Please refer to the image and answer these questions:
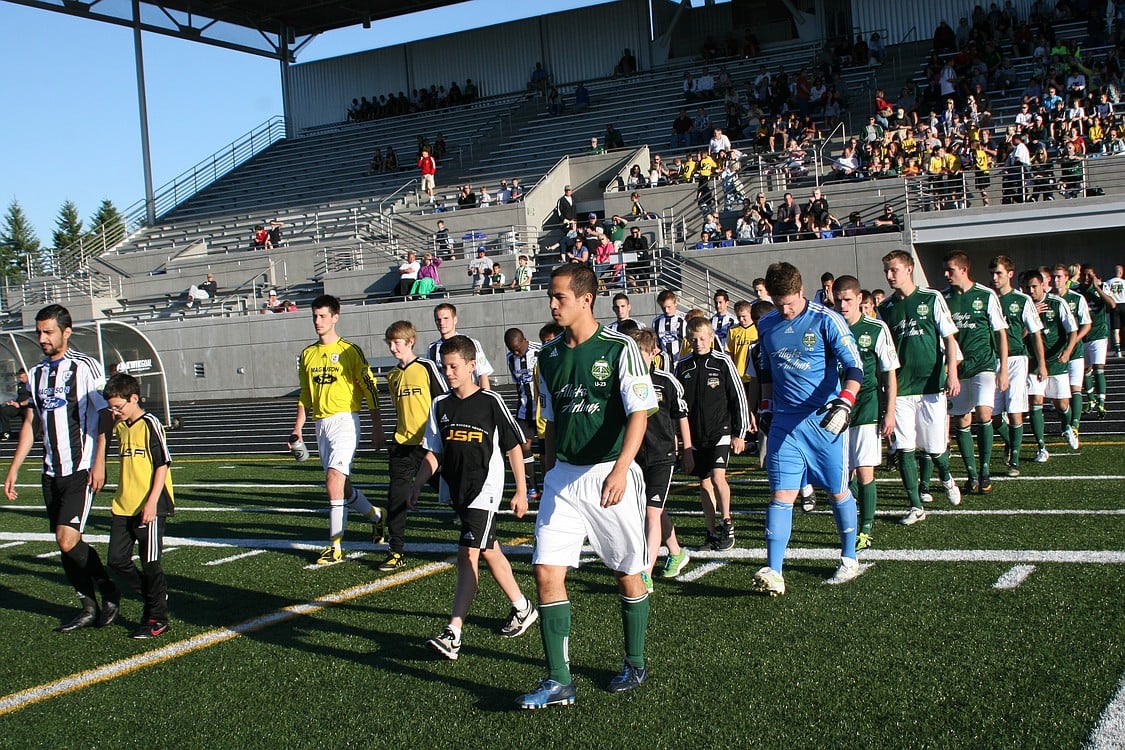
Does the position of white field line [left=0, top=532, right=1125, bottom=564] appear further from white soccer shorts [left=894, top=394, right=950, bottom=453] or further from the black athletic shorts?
the black athletic shorts

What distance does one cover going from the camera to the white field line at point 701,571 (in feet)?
22.5

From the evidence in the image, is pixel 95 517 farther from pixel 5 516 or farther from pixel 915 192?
pixel 915 192

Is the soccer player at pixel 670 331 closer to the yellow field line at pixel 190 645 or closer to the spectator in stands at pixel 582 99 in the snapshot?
the yellow field line at pixel 190 645

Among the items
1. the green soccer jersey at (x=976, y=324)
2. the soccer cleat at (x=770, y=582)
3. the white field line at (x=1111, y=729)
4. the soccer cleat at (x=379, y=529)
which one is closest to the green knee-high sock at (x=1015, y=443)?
the green soccer jersey at (x=976, y=324)

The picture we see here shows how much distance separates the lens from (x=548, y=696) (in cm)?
454

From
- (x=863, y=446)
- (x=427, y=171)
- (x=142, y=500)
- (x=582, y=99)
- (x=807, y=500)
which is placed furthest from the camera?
(x=582, y=99)

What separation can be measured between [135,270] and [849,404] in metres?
30.9

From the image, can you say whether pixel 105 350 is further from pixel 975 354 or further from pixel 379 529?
pixel 975 354

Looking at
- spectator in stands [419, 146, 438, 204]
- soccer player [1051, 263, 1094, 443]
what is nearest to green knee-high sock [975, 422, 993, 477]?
soccer player [1051, 263, 1094, 443]

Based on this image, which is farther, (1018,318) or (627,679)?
(1018,318)

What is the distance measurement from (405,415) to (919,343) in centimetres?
411

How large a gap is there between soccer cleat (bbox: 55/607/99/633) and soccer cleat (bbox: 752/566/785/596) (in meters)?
4.11

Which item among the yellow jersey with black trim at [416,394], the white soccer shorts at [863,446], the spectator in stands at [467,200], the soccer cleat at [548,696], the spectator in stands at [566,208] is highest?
the spectator in stands at [467,200]

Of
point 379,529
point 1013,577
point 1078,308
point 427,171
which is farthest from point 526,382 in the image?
point 427,171
